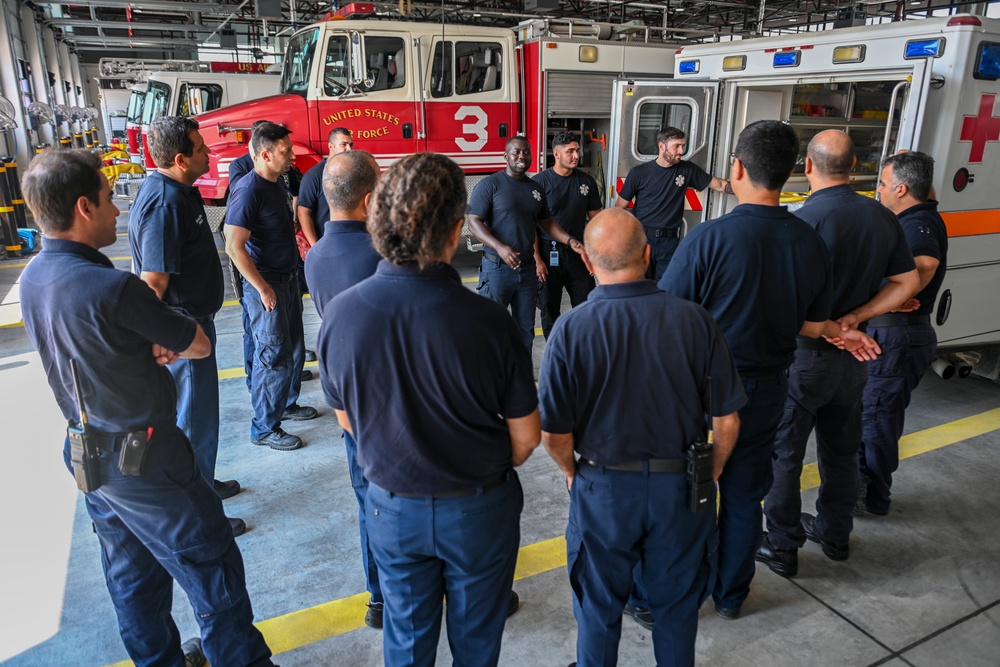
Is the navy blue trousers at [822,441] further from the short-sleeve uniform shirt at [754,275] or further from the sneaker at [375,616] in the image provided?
the sneaker at [375,616]

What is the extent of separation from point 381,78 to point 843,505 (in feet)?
22.1

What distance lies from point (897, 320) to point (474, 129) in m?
6.10

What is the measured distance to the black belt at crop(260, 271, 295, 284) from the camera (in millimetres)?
4184

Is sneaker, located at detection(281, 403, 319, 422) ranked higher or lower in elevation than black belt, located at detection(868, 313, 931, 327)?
lower

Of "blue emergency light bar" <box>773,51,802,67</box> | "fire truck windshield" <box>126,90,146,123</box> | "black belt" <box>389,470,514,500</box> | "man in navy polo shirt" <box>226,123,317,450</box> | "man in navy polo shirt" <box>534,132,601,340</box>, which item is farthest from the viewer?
"fire truck windshield" <box>126,90,146,123</box>

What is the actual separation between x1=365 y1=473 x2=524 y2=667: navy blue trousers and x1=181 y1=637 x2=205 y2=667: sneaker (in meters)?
1.05

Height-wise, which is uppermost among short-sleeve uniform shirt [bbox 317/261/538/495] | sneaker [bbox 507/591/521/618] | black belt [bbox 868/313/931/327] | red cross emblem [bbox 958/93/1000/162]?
red cross emblem [bbox 958/93/1000/162]

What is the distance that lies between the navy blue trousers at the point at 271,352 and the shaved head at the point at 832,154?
305 cm

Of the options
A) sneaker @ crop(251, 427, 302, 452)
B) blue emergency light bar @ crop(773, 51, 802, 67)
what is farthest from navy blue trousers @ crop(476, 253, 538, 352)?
blue emergency light bar @ crop(773, 51, 802, 67)

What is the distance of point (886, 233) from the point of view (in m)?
2.87

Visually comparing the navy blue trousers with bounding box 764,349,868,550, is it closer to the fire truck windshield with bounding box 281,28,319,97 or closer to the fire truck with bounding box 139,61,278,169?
the fire truck windshield with bounding box 281,28,319,97

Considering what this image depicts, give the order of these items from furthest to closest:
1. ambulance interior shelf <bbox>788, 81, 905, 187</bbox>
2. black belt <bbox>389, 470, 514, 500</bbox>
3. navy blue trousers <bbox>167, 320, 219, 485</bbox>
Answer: ambulance interior shelf <bbox>788, 81, 905, 187</bbox> < navy blue trousers <bbox>167, 320, 219, 485</bbox> < black belt <bbox>389, 470, 514, 500</bbox>

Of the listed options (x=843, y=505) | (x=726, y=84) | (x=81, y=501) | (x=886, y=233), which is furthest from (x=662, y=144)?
(x=81, y=501)

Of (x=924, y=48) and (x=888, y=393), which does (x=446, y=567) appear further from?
(x=924, y=48)
